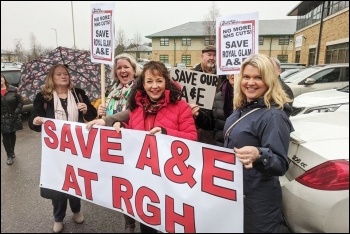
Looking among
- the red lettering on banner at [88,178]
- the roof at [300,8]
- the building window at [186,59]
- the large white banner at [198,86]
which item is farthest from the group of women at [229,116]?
the building window at [186,59]

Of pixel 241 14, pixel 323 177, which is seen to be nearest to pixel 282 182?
pixel 323 177

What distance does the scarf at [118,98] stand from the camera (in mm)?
2812

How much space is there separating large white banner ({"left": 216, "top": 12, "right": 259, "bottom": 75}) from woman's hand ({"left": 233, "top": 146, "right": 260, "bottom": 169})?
1283 millimetres

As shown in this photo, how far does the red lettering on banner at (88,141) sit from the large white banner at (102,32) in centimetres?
79

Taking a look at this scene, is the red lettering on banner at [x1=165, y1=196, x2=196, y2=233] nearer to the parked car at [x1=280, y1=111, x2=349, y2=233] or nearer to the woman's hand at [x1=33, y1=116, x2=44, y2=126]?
the parked car at [x1=280, y1=111, x2=349, y2=233]

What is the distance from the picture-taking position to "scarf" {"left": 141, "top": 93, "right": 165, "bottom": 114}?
7.14 feet

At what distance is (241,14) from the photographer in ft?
8.34

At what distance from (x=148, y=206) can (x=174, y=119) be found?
2.25 feet

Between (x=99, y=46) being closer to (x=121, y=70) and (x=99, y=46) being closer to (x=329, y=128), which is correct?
(x=121, y=70)

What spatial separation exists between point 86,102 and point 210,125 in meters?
1.33

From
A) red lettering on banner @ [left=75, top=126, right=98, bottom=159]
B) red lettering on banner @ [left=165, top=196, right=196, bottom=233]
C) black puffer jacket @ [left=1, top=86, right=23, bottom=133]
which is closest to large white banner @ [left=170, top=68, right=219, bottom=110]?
red lettering on banner @ [left=75, top=126, right=98, bottom=159]

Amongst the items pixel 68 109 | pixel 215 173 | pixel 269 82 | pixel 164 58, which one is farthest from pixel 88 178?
pixel 164 58

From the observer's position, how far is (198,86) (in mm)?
3115

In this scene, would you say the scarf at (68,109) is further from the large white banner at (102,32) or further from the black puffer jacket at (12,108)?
the black puffer jacket at (12,108)
